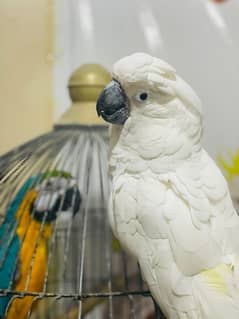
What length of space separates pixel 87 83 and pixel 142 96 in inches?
13.6

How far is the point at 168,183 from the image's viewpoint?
698 mm

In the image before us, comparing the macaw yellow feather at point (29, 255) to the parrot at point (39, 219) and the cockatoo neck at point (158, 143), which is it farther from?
the cockatoo neck at point (158, 143)

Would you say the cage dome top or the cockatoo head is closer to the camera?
the cockatoo head

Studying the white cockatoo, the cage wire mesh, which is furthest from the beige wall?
the white cockatoo

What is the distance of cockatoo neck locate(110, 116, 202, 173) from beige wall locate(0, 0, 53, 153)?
1.91 feet

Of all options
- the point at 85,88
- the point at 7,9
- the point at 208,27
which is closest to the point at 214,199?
the point at 85,88

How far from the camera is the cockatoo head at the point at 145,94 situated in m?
0.68

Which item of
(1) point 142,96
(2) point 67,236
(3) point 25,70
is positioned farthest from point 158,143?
(3) point 25,70

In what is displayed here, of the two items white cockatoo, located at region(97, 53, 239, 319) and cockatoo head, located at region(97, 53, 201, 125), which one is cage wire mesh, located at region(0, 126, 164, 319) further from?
cockatoo head, located at region(97, 53, 201, 125)

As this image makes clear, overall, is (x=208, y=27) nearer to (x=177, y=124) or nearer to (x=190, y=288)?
(x=177, y=124)

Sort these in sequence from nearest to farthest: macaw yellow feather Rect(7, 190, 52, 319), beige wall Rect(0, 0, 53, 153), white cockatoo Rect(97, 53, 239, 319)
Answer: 1. white cockatoo Rect(97, 53, 239, 319)
2. macaw yellow feather Rect(7, 190, 52, 319)
3. beige wall Rect(0, 0, 53, 153)

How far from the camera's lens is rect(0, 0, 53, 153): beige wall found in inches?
49.7

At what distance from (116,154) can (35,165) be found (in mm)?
420

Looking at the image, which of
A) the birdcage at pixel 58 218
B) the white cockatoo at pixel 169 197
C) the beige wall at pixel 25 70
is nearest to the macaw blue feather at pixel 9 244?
the birdcage at pixel 58 218
